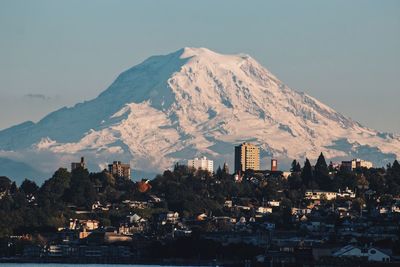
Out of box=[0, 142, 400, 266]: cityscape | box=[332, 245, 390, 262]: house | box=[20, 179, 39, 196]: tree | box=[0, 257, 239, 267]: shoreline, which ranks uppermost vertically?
box=[20, 179, 39, 196]: tree

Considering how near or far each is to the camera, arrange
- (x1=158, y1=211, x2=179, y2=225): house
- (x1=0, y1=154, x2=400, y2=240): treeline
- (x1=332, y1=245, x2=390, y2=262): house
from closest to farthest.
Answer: (x1=332, y1=245, x2=390, y2=262): house
(x1=158, y1=211, x2=179, y2=225): house
(x1=0, y1=154, x2=400, y2=240): treeline

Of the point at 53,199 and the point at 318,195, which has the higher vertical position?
the point at 318,195

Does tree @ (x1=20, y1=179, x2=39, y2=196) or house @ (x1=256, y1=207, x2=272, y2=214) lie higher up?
tree @ (x1=20, y1=179, x2=39, y2=196)

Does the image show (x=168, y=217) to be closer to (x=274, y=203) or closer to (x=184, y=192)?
(x=184, y=192)

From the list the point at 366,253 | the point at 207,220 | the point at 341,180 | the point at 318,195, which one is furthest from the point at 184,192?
the point at 366,253

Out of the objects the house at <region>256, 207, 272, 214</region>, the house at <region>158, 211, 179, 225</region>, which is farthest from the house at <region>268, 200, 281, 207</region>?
the house at <region>158, 211, 179, 225</region>

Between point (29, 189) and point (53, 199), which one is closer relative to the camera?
point (53, 199)

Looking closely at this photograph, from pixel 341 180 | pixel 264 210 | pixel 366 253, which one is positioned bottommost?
pixel 366 253

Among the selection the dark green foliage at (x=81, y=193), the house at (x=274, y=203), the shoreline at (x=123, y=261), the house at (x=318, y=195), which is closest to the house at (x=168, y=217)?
the dark green foliage at (x=81, y=193)

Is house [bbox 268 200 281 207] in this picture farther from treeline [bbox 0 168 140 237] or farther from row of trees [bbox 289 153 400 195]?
treeline [bbox 0 168 140 237]

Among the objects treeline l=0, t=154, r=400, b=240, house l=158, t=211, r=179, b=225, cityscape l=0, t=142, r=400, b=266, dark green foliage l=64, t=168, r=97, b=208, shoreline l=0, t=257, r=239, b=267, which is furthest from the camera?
dark green foliage l=64, t=168, r=97, b=208
